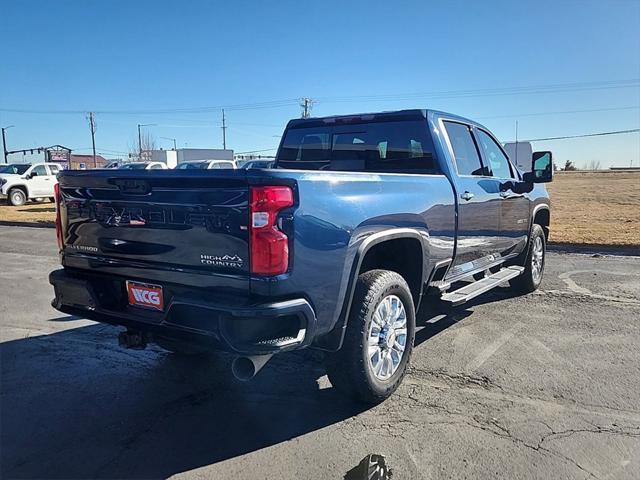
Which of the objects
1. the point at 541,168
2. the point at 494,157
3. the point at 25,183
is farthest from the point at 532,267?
the point at 25,183

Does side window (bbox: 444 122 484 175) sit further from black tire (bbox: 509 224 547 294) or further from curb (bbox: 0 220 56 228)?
curb (bbox: 0 220 56 228)

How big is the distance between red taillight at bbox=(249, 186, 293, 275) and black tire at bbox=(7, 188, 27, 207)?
79.6 ft

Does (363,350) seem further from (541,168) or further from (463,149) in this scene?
(541,168)

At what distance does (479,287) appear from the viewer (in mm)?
4930

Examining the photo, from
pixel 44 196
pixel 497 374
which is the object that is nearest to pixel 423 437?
pixel 497 374

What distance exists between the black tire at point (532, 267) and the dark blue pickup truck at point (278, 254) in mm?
2074

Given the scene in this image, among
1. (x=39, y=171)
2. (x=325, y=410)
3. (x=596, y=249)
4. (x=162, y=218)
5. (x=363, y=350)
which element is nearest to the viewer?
(x=162, y=218)

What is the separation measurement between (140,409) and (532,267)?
5.10m

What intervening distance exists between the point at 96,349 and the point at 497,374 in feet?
11.5

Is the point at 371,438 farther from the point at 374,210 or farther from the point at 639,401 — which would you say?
the point at 639,401

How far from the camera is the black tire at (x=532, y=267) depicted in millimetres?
6488

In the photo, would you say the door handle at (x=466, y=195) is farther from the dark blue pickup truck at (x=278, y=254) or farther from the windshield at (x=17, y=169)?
the windshield at (x=17, y=169)

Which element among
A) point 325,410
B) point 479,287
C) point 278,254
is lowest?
point 325,410

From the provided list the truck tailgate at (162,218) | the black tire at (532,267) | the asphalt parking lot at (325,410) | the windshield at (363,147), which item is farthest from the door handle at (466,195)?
the truck tailgate at (162,218)
